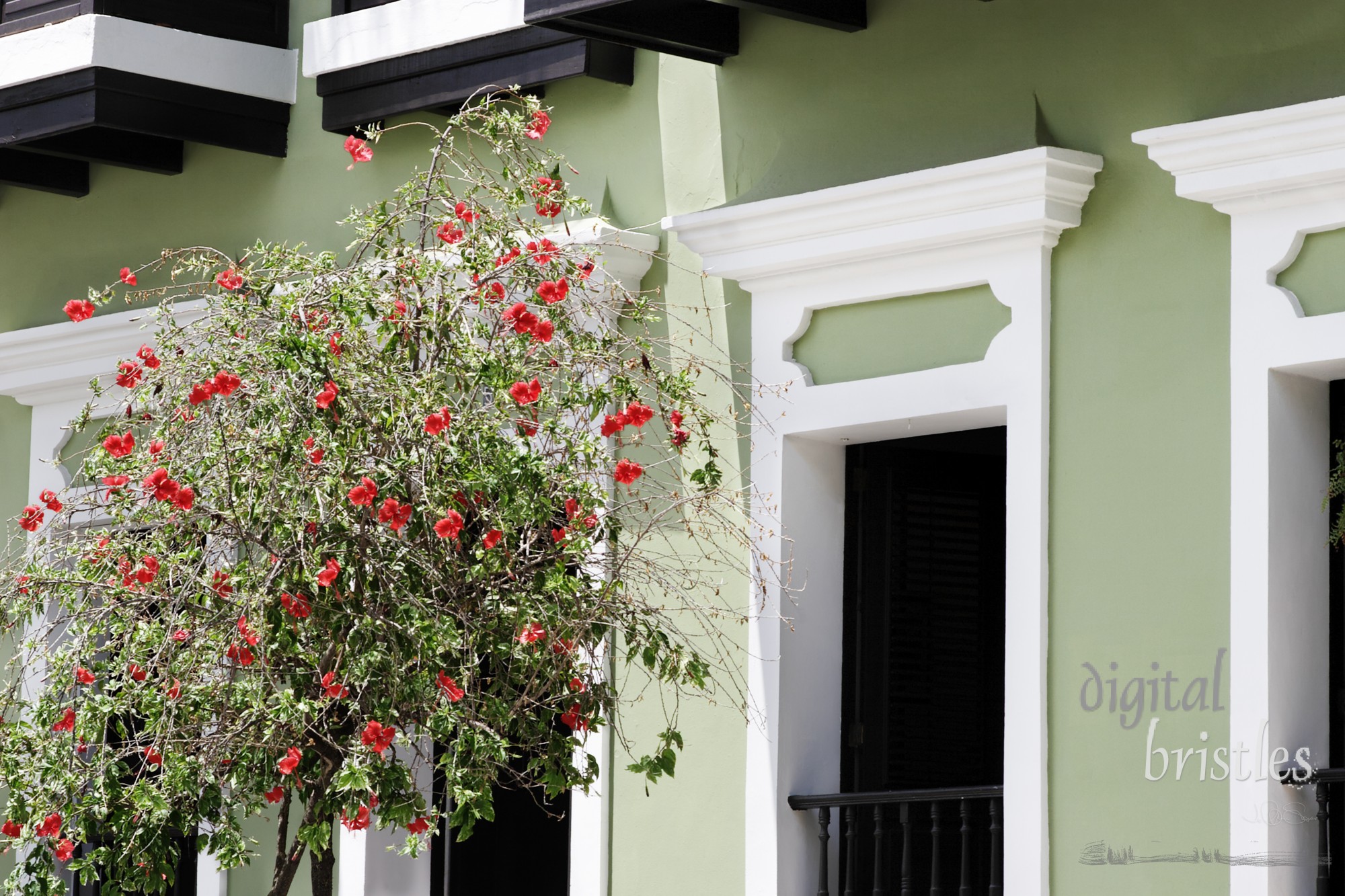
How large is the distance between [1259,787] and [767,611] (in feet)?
6.06

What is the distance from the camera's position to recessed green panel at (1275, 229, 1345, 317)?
6094mm

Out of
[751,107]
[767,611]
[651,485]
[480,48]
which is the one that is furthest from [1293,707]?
[480,48]

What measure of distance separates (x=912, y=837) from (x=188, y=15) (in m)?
4.41

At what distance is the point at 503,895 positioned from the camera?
9.12 meters

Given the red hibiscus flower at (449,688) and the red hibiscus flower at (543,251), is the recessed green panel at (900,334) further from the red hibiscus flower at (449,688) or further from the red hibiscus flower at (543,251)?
the red hibiscus flower at (449,688)

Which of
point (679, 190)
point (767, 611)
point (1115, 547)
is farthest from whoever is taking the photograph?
point (679, 190)

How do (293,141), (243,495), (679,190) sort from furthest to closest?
(293,141), (679,190), (243,495)

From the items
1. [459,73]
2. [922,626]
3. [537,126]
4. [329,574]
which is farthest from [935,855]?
[459,73]

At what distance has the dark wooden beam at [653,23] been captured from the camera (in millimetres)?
7172

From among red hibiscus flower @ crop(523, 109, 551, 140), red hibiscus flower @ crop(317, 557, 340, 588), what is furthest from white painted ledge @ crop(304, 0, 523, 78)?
red hibiscus flower @ crop(317, 557, 340, 588)

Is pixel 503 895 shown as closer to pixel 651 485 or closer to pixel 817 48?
pixel 651 485

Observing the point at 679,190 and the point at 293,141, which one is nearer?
the point at 679,190

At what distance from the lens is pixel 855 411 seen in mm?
7191

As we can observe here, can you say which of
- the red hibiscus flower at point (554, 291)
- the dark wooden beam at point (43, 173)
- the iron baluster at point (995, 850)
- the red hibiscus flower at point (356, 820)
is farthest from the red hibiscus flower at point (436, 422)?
the dark wooden beam at point (43, 173)
